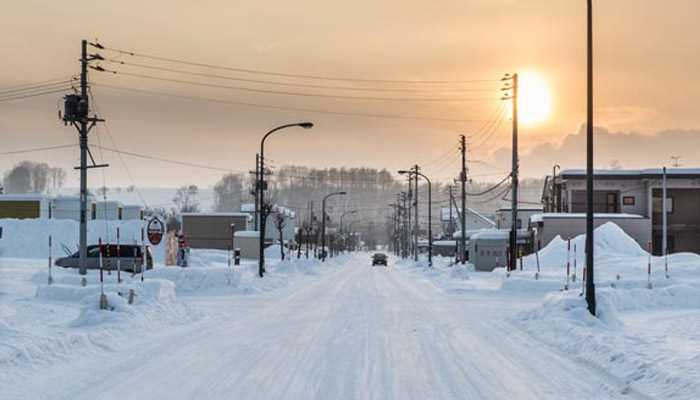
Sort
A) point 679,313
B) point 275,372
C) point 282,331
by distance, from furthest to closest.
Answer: point 679,313 → point 282,331 → point 275,372

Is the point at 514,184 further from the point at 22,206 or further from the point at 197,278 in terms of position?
the point at 22,206

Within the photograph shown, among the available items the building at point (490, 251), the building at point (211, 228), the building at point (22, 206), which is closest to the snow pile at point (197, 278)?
the building at point (490, 251)

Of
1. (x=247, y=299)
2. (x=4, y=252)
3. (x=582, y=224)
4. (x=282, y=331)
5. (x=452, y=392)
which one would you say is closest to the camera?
(x=452, y=392)

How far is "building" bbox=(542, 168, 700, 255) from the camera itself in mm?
65000

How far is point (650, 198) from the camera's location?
65.8 m

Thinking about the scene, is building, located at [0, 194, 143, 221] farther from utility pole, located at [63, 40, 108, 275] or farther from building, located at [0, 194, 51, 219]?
utility pole, located at [63, 40, 108, 275]

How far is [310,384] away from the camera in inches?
428

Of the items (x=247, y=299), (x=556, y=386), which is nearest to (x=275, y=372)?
(x=556, y=386)

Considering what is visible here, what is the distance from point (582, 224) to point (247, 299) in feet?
119

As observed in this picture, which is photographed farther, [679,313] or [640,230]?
[640,230]

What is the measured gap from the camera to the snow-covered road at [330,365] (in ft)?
34.2

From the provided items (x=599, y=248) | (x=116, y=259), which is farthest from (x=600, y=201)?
(x=116, y=259)

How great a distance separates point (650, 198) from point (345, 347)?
56602 mm

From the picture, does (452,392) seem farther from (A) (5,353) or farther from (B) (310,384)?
(A) (5,353)
